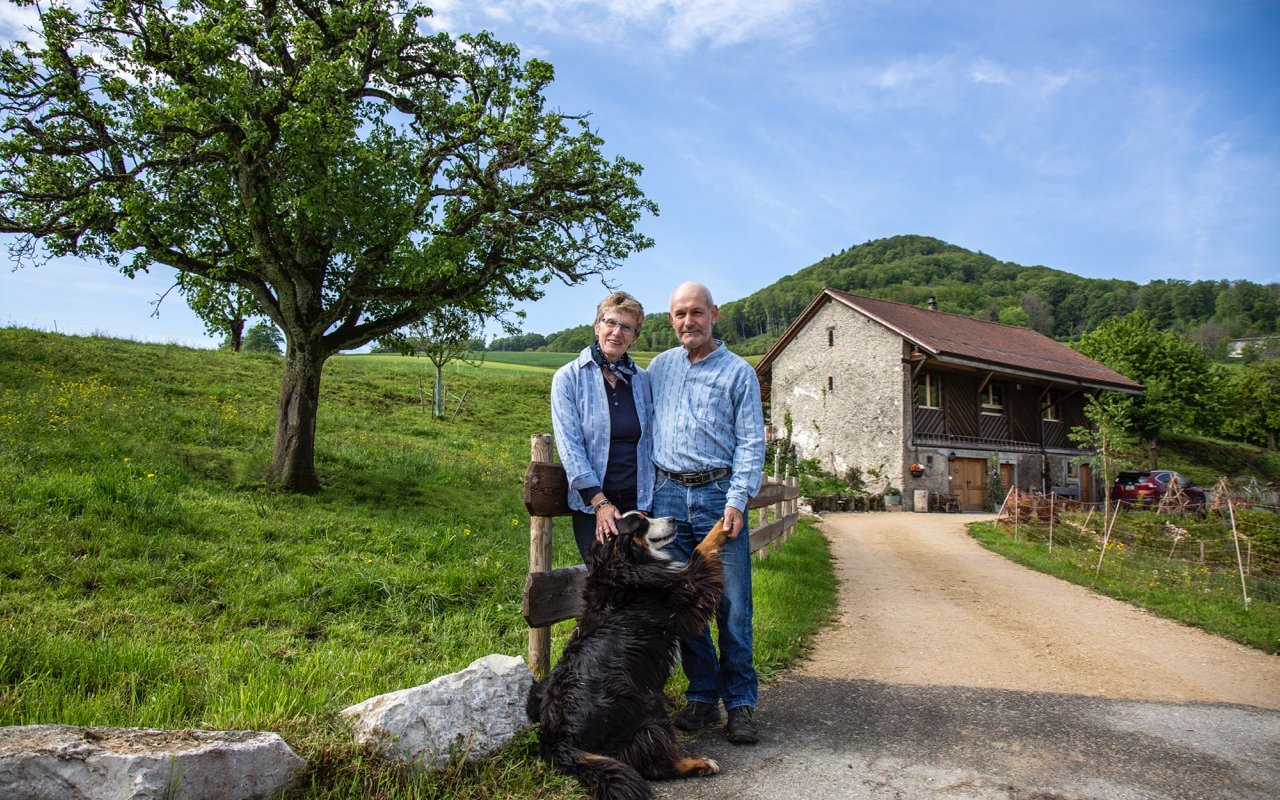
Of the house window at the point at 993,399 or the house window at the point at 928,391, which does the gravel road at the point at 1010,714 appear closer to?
the house window at the point at 928,391

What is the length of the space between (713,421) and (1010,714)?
2421mm

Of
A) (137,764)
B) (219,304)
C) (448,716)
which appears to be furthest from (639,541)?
(219,304)

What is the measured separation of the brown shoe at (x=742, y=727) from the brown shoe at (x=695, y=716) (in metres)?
0.14

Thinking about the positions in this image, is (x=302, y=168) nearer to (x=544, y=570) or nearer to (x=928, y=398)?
(x=544, y=570)

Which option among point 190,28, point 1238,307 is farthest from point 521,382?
point 1238,307

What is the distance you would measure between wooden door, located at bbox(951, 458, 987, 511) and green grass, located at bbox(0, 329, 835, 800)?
1502cm

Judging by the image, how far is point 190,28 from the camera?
984 cm

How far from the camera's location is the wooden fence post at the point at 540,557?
3.74m

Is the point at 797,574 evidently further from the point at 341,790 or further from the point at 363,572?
the point at 341,790

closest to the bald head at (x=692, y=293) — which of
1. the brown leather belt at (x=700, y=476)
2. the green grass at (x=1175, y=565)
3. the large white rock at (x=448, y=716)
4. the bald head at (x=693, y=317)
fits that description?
the bald head at (x=693, y=317)

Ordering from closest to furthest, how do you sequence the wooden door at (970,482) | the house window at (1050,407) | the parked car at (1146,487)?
the parked car at (1146,487) < the wooden door at (970,482) < the house window at (1050,407)

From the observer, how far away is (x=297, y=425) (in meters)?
11.0

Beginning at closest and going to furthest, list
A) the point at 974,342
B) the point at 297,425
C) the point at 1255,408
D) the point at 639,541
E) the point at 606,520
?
the point at 639,541 → the point at 606,520 → the point at 297,425 → the point at 974,342 → the point at 1255,408

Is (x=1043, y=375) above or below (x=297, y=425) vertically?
above
